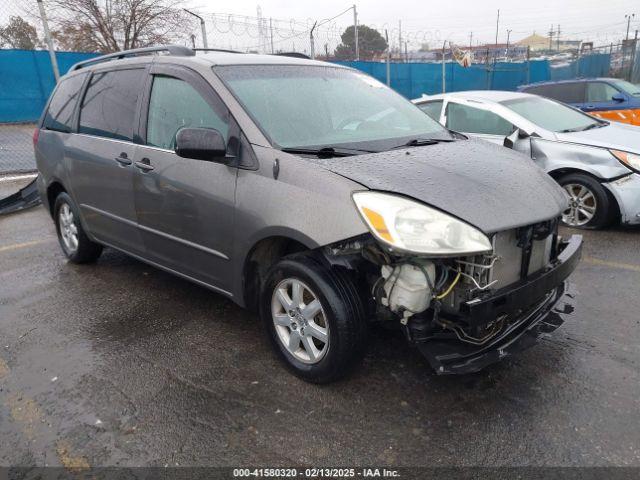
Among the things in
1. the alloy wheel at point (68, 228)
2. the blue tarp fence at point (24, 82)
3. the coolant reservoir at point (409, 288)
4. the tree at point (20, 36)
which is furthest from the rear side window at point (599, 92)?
the tree at point (20, 36)

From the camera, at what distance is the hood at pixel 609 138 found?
5.28m

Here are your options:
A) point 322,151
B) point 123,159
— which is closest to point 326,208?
point 322,151

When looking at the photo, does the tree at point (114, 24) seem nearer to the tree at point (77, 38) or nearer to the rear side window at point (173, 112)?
the tree at point (77, 38)

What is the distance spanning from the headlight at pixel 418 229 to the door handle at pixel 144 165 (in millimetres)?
1763

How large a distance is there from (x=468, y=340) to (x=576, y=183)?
3737mm

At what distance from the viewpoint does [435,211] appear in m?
2.34

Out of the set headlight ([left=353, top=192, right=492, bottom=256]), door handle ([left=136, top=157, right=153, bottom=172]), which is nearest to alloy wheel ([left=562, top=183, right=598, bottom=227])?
headlight ([left=353, top=192, right=492, bottom=256])

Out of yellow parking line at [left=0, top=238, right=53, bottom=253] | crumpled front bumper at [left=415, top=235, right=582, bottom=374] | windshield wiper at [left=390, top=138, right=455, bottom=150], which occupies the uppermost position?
windshield wiper at [left=390, top=138, right=455, bottom=150]

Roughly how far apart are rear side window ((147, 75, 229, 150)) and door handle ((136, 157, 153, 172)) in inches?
4.8

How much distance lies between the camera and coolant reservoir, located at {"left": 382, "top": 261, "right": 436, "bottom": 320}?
2.33 m

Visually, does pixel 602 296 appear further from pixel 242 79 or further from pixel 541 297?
pixel 242 79

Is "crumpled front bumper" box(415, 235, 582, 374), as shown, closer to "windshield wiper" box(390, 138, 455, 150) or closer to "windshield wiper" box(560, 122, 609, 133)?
"windshield wiper" box(390, 138, 455, 150)

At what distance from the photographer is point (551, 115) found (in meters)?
6.22

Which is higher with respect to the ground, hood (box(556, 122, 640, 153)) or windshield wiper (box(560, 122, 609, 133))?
windshield wiper (box(560, 122, 609, 133))
